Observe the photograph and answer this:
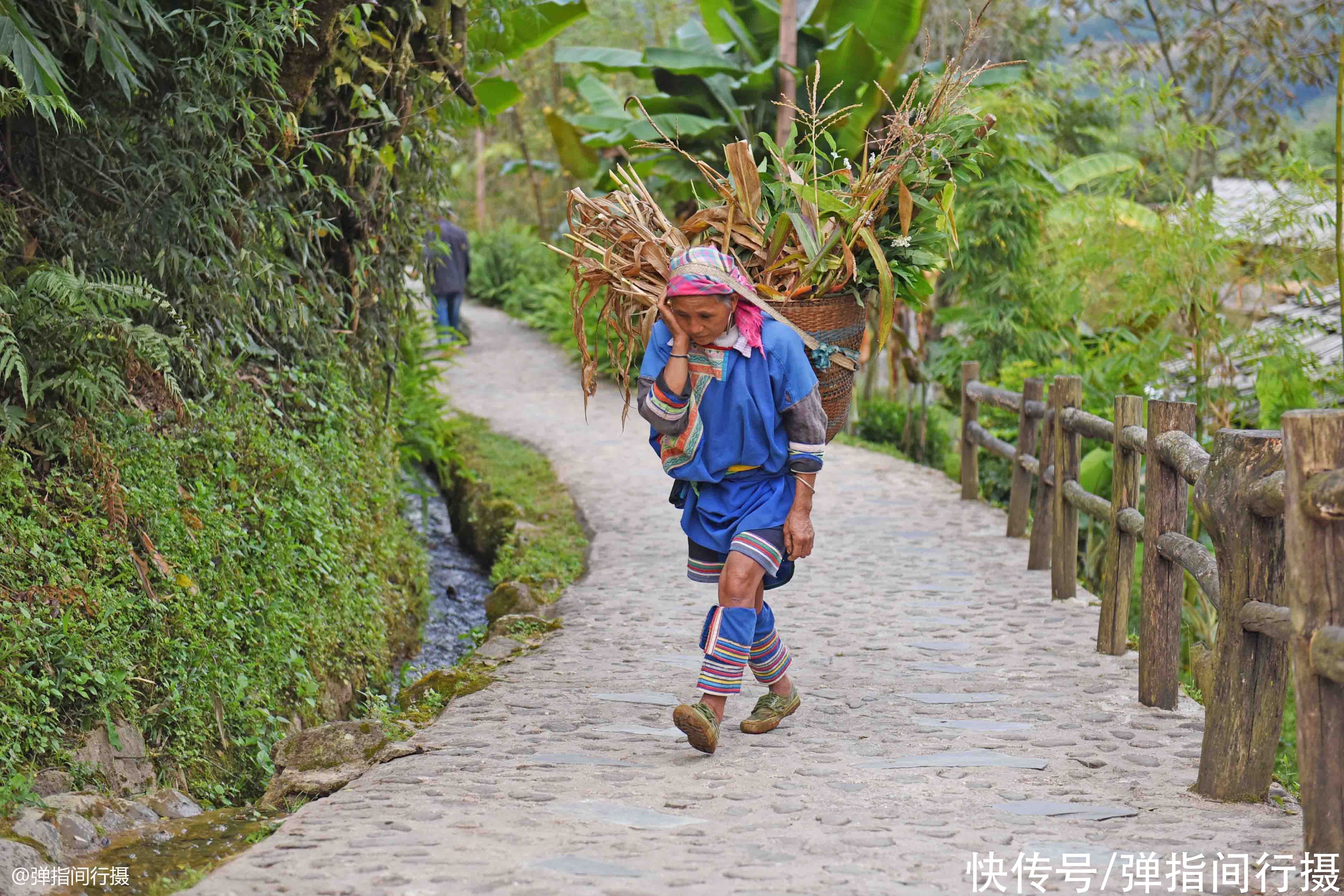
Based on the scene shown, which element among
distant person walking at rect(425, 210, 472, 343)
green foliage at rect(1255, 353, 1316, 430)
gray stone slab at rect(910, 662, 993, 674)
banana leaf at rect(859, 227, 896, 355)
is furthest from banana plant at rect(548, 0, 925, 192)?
banana leaf at rect(859, 227, 896, 355)

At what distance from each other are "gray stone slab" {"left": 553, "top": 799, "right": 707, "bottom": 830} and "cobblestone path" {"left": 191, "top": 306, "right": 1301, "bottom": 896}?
0.03ft

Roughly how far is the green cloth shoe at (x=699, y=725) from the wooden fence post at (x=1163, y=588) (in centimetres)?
190

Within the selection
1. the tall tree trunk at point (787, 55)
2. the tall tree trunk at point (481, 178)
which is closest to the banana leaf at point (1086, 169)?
the tall tree trunk at point (787, 55)

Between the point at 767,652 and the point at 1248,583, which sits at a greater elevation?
the point at 1248,583

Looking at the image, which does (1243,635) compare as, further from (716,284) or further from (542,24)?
(542,24)

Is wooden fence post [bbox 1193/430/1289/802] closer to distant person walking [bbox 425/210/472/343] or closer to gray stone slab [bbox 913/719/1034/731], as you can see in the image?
gray stone slab [bbox 913/719/1034/731]

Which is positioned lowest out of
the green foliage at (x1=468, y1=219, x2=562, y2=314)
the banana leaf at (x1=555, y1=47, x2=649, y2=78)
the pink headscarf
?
the green foliage at (x1=468, y1=219, x2=562, y2=314)

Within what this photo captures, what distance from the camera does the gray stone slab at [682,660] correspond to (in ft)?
19.5

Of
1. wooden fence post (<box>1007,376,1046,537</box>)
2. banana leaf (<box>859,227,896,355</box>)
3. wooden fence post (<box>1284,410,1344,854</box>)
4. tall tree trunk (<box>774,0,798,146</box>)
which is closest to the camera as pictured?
wooden fence post (<box>1284,410,1344,854</box>)

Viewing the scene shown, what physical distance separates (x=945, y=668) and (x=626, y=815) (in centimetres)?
267

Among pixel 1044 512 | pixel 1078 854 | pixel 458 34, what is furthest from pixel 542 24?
pixel 1078 854

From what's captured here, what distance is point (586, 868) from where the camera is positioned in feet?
10.4

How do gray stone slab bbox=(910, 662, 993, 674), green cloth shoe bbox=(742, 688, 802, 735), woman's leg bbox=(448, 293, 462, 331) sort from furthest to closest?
woman's leg bbox=(448, 293, 462, 331)
gray stone slab bbox=(910, 662, 993, 674)
green cloth shoe bbox=(742, 688, 802, 735)

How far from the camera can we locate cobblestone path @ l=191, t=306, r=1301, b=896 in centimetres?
321
